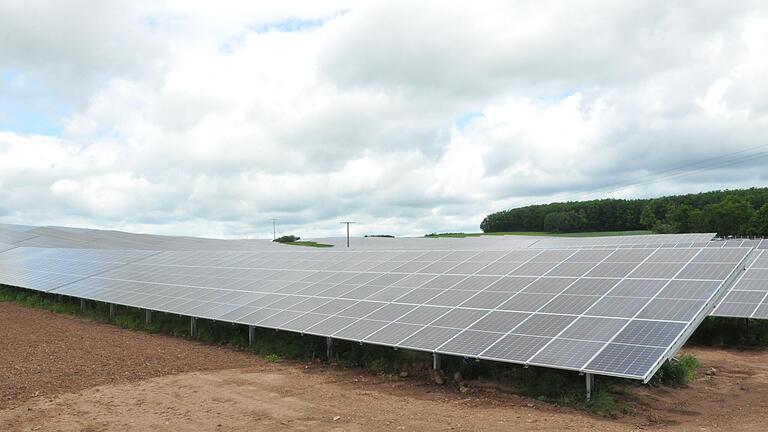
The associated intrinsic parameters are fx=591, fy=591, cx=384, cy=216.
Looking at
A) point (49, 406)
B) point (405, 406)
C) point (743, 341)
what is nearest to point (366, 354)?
point (405, 406)

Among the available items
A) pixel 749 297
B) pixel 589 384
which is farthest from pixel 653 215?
pixel 589 384

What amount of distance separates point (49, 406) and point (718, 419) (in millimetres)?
15410

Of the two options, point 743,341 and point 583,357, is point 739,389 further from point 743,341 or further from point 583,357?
point 743,341

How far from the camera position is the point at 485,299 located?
1866 cm

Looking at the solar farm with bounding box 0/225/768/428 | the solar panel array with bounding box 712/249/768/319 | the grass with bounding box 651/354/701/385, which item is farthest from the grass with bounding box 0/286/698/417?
the solar panel array with bounding box 712/249/768/319

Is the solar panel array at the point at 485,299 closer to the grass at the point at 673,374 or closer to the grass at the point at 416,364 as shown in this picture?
the grass at the point at 416,364

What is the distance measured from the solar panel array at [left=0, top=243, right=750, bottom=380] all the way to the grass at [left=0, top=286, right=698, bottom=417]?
3.06 feet

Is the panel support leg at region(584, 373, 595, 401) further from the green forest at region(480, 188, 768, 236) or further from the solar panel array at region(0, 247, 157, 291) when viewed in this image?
the green forest at region(480, 188, 768, 236)

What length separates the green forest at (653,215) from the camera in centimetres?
11346

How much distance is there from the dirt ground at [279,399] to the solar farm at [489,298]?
1.14 metres

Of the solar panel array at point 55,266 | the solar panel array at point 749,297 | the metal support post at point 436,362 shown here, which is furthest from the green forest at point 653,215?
the metal support post at point 436,362

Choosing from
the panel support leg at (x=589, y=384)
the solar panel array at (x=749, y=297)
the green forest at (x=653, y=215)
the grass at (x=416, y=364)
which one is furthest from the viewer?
the green forest at (x=653, y=215)

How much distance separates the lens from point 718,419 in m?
13.1

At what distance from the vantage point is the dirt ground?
12641 mm
